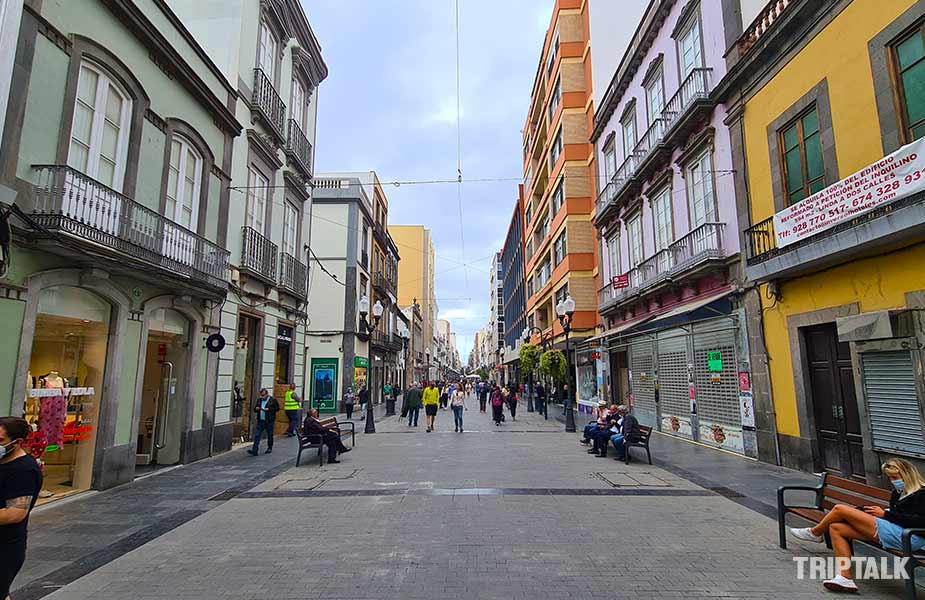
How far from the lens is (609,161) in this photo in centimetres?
2184

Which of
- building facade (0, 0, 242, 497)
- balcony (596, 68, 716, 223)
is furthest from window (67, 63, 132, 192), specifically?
balcony (596, 68, 716, 223)

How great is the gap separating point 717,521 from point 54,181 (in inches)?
392

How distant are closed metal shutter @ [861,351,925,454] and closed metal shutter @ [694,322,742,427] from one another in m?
3.74

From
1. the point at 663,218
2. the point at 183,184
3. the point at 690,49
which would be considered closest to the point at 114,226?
the point at 183,184

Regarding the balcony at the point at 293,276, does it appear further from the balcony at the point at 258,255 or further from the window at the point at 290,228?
the balcony at the point at 258,255

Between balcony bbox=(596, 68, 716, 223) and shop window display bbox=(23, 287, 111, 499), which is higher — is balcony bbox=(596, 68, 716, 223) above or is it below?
above

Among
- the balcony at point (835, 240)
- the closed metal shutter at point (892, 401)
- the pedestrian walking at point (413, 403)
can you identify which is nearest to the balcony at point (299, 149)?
the pedestrian walking at point (413, 403)

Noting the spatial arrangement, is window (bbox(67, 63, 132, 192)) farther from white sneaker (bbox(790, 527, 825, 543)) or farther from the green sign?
the green sign

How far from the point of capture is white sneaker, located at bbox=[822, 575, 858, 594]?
421cm

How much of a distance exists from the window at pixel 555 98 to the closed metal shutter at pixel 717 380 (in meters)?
18.3

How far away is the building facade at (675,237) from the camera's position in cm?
1213

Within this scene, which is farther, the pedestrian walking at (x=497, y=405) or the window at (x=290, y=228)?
the pedestrian walking at (x=497, y=405)

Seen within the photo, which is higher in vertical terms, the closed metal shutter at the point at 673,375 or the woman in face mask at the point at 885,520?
the closed metal shutter at the point at 673,375

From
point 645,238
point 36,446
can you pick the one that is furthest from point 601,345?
point 36,446
